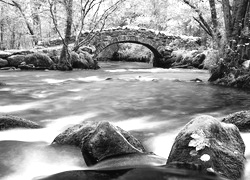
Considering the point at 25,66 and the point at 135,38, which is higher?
the point at 135,38

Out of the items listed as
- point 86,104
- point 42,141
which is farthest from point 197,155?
point 86,104

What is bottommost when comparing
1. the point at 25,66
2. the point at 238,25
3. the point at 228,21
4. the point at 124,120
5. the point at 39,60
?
the point at 124,120

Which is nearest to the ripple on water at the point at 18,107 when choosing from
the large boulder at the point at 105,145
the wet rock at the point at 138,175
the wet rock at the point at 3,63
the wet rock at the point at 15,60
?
the large boulder at the point at 105,145

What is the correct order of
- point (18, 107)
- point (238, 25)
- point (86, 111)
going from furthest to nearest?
point (238, 25) → point (18, 107) → point (86, 111)

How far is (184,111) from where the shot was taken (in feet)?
21.9

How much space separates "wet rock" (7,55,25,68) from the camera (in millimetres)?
17812

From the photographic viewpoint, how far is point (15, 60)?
17.8 meters

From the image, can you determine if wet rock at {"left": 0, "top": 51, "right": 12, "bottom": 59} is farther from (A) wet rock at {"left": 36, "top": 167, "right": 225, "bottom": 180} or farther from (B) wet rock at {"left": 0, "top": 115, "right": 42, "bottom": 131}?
(A) wet rock at {"left": 36, "top": 167, "right": 225, "bottom": 180}

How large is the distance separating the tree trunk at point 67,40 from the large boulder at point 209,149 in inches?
528

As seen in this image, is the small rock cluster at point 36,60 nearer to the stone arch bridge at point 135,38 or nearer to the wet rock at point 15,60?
the wet rock at point 15,60

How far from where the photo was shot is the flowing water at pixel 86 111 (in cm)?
366

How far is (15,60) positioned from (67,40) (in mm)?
3714

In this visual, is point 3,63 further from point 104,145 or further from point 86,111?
point 104,145

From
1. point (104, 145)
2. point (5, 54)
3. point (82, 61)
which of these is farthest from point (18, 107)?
point (5, 54)
